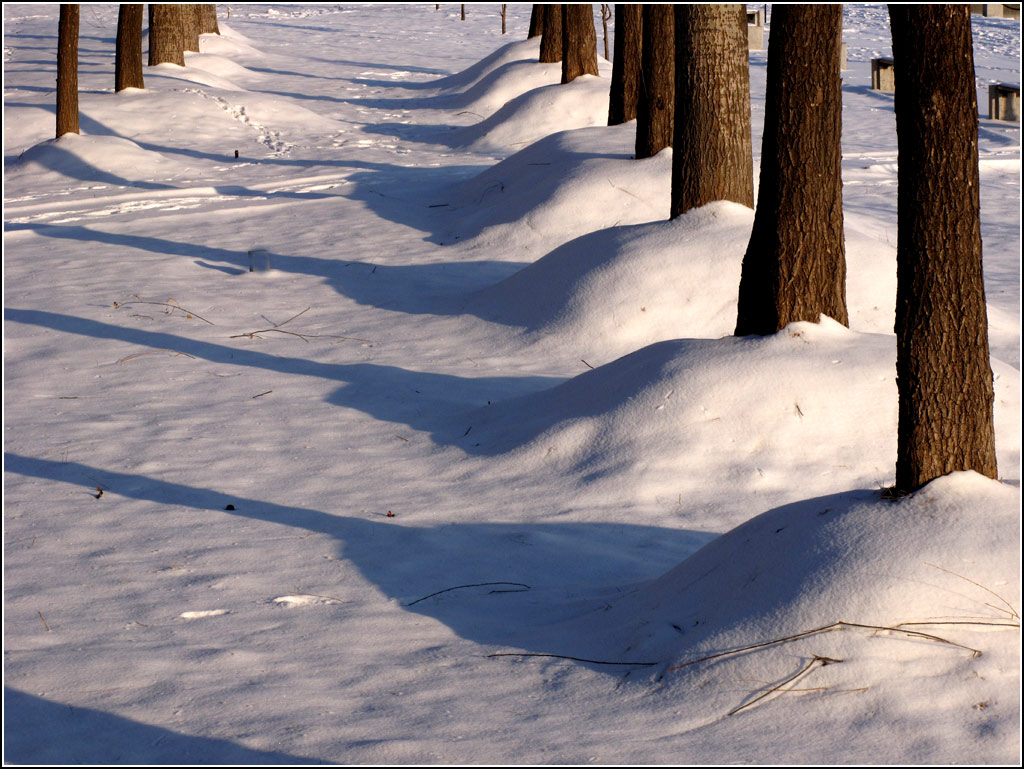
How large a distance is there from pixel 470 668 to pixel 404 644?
15.3 inches

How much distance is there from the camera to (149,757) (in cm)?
370

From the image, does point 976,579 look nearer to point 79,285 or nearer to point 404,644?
point 404,644

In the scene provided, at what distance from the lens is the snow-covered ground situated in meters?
3.70

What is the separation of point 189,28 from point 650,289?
81.3ft

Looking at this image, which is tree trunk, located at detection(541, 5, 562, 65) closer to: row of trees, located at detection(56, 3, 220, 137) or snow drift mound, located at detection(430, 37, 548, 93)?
snow drift mound, located at detection(430, 37, 548, 93)

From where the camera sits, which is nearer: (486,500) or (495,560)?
(495,560)

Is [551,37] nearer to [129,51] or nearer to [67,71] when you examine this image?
[129,51]

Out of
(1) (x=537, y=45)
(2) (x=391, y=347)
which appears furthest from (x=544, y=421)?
(1) (x=537, y=45)

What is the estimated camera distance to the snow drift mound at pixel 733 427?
615cm

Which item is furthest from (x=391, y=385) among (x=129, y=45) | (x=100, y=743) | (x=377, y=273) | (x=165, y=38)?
(x=165, y=38)

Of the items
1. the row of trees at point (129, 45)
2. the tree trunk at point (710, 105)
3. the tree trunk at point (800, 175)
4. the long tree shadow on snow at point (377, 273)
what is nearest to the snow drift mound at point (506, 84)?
the row of trees at point (129, 45)

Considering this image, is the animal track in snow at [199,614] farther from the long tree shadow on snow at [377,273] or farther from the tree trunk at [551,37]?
the tree trunk at [551,37]

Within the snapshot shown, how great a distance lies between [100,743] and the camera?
3.79 meters

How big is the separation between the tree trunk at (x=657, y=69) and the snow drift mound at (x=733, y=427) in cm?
518
